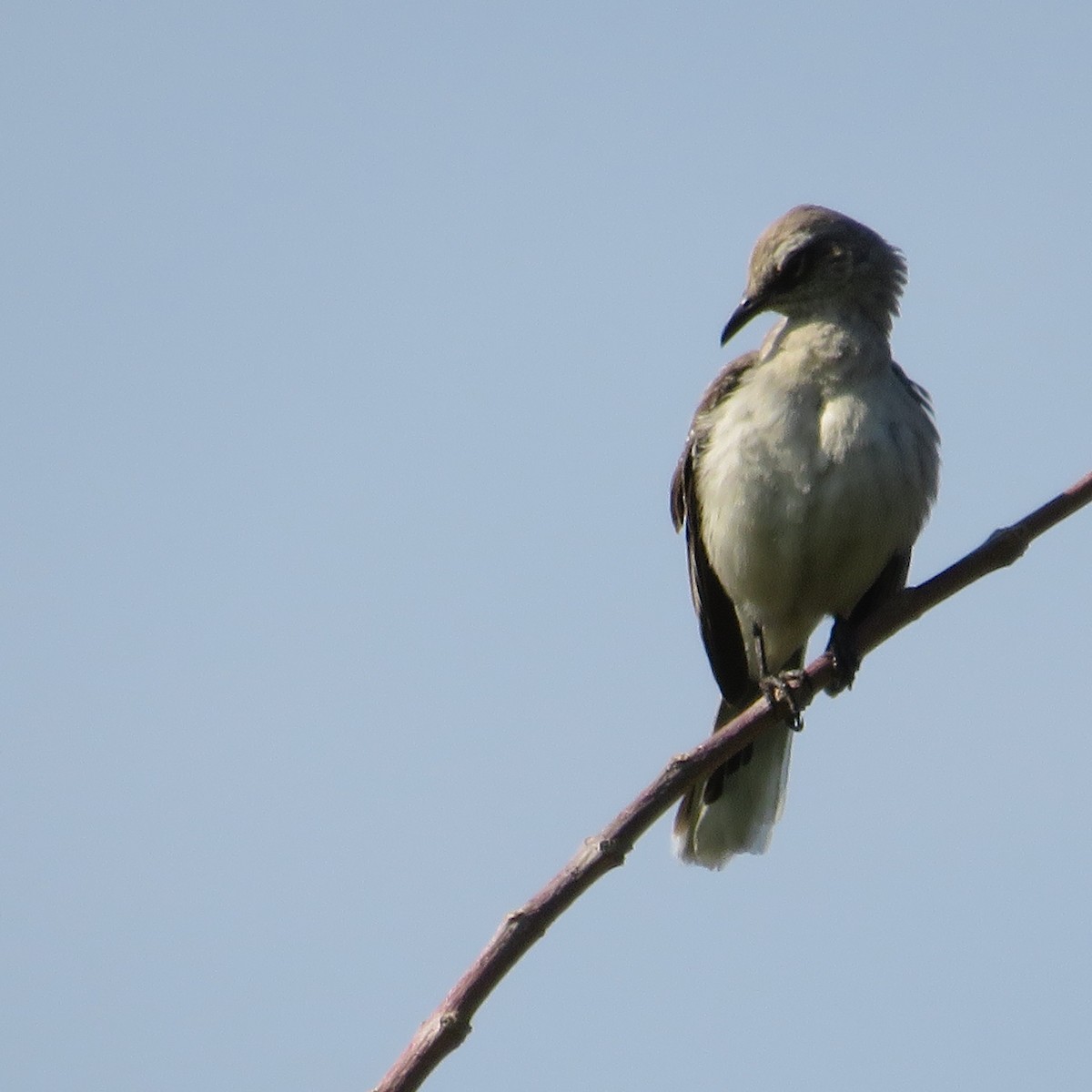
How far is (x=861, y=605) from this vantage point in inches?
290

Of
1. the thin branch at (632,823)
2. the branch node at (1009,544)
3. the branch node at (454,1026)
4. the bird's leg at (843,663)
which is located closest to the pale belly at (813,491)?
the bird's leg at (843,663)

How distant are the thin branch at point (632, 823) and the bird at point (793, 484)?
1.19m

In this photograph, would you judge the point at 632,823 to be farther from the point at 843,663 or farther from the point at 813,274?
the point at 813,274

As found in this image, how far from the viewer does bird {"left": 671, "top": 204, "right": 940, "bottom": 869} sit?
263 inches

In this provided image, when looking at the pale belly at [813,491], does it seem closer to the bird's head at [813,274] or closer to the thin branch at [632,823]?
the bird's head at [813,274]

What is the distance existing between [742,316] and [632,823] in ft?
13.1

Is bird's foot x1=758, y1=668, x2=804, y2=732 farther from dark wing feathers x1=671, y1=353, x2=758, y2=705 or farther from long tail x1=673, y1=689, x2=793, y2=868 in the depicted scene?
dark wing feathers x1=671, y1=353, x2=758, y2=705

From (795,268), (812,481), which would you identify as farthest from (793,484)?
(795,268)

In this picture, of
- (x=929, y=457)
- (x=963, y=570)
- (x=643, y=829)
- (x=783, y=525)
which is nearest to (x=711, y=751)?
(x=643, y=829)

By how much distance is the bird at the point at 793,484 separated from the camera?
21.9 feet

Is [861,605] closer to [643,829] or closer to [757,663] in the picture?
[757,663]

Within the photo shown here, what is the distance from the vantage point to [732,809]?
7.10m

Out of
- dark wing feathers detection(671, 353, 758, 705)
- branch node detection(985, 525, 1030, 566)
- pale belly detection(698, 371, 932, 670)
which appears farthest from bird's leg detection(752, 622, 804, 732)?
dark wing feathers detection(671, 353, 758, 705)

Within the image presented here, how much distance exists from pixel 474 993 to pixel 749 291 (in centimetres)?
475
